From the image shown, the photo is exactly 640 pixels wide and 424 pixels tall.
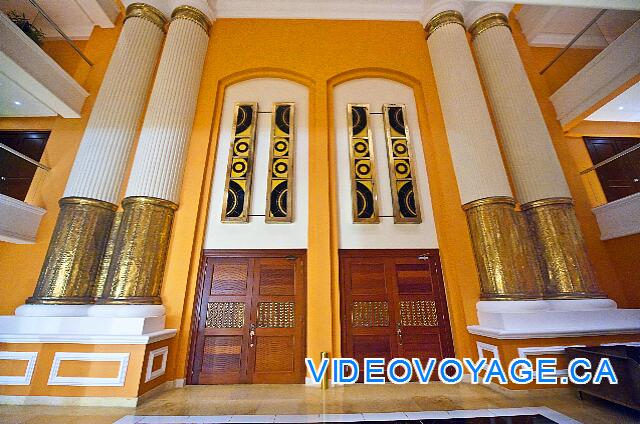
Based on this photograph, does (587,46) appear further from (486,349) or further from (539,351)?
(486,349)

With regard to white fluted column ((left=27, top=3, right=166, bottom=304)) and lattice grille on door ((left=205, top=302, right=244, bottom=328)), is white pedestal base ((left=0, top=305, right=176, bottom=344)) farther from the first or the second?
lattice grille on door ((left=205, top=302, right=244, bottom=328))

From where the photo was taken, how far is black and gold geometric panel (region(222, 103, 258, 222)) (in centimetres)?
450

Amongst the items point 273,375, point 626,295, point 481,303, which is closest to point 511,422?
point 481,303

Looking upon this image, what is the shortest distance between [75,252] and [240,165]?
2499 mm

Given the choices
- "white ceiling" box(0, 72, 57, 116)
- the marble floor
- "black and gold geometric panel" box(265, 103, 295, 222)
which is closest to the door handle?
the marble floor

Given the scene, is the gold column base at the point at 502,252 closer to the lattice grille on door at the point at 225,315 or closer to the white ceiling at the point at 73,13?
the lattice grille on door at the point at 225,315

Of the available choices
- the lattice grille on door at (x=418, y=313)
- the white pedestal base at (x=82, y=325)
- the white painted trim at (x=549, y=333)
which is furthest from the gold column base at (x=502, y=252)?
the white pedestal base at (x=82, y=325)

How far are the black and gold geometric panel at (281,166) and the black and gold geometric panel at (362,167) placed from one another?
102 cm

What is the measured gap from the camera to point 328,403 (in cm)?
312

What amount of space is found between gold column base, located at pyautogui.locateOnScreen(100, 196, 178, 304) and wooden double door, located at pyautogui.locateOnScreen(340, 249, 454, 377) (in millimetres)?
2594

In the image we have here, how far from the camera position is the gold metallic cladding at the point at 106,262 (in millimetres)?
3793

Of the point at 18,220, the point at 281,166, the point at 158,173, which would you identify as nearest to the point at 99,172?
the point at 158,173

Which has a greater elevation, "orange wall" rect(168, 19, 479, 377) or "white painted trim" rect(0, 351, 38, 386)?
"orange wall" rect(168, 19, 479, 377)

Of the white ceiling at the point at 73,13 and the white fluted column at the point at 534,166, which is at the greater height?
the white ceiling at the point at 73,13
